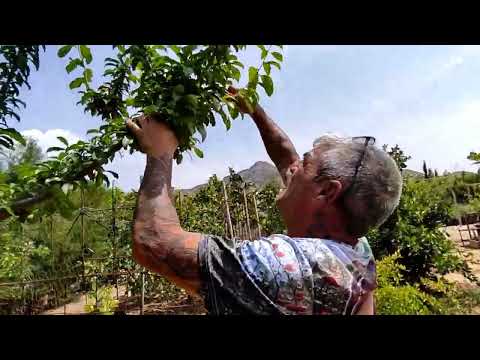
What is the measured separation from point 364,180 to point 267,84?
73 centimetres

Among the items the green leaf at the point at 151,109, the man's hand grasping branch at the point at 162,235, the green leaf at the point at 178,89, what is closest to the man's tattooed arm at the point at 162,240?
the man's hand grasping branch at the point at 162,235

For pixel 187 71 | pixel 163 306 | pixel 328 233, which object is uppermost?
pixel 187 71

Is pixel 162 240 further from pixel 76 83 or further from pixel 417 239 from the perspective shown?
pixel 417 239

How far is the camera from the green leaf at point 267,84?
1.74m

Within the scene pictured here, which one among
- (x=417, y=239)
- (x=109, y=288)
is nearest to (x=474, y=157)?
(x=417, y=239)

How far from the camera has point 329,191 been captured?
48.6 inches

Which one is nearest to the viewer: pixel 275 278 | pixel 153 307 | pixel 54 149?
pixel 275 278

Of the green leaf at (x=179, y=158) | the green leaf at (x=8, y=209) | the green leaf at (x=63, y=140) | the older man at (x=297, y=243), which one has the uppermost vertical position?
the green leaf at (x=63, y=140)

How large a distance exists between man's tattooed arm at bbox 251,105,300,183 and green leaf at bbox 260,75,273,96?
18 cm

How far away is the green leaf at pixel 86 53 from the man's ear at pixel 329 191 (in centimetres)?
106

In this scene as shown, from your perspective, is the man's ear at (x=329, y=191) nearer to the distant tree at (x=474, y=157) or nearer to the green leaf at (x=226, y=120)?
the green leaf at (x=226, y=120)

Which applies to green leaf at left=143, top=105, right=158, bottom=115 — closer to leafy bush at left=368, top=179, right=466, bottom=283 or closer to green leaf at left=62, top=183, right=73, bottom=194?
green leaf at left=62, top=183, right=73, bottom=194
